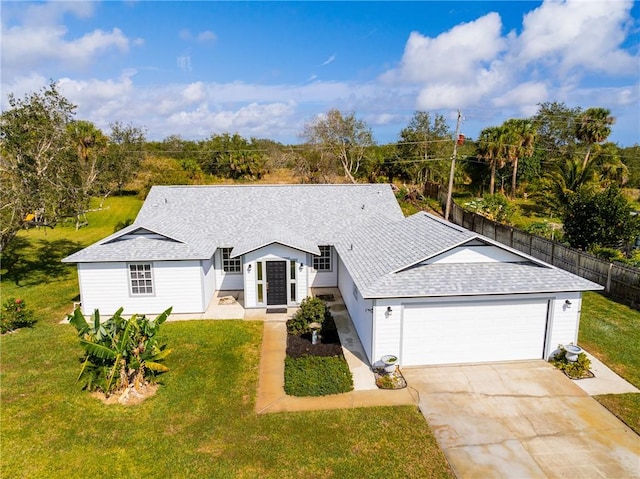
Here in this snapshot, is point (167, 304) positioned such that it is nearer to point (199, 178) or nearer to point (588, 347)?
point (588, 347)

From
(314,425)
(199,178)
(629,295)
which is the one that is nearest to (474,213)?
(629,295)

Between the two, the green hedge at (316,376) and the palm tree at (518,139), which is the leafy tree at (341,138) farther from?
the green hedge at (316,376)

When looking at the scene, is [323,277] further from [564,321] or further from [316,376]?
[564,321]

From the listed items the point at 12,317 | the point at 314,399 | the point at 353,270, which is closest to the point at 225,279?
the point at 353,270

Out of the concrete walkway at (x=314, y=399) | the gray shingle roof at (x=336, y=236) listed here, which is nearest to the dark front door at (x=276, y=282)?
the gray shingle roof at (x=336, y=236)

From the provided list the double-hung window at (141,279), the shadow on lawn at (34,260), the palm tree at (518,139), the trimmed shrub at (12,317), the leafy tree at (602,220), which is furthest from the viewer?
the palm tree at (518,139)
